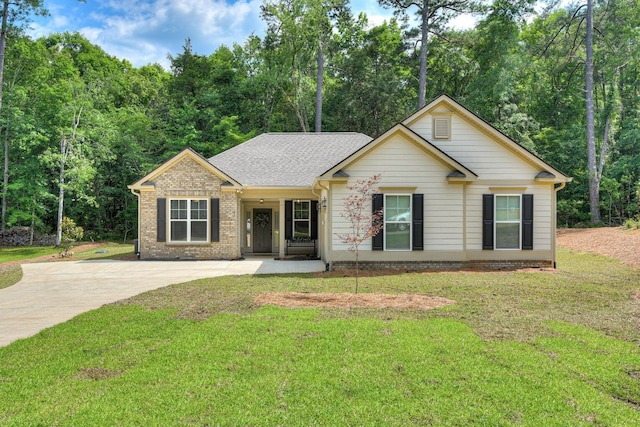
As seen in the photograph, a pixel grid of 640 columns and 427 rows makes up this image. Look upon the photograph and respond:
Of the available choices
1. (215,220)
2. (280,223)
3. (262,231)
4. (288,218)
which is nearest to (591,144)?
(288,218)

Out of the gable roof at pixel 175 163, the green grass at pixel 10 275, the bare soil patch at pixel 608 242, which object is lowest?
the green grass at pixel 10 275

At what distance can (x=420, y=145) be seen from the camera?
464 inches

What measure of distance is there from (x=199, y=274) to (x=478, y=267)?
28.0 ft

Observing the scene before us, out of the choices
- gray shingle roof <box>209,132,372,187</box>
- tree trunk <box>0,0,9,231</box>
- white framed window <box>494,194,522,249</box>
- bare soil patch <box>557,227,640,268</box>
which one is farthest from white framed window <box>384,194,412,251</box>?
tree trunk <box>0,0,9,231</box>

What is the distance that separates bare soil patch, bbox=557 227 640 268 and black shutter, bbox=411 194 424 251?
6625 millimetres

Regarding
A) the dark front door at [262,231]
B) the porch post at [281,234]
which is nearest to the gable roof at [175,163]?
the porch post at [281,234]

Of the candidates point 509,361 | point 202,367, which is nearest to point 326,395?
point 202,367

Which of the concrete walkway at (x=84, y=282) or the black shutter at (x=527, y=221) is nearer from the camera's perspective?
the concrete walkway at (x=84, y=282)

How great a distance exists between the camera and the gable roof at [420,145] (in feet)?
38.1

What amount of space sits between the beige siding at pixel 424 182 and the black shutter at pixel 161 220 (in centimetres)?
667

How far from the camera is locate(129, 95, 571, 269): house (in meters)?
11.8

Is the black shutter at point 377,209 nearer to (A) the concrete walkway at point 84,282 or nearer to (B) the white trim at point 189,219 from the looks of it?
(A) the concrete walkway at point 84,282

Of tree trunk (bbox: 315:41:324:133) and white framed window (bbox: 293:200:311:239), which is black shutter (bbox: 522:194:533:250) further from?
tree trunk (bbox: 315:41:324:133)

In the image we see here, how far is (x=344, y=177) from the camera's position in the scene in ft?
38.1
